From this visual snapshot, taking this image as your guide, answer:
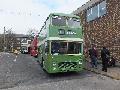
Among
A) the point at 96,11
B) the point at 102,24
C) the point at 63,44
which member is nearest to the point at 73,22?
the point at 63,44

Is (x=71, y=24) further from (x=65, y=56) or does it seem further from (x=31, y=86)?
(x=31, y=86)

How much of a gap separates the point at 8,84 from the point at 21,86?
1091 millimetres

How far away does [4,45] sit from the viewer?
335 feet

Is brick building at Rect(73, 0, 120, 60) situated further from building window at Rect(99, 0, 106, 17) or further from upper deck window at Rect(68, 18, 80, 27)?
upper deck window at Rect(68, 18, 80, 27)

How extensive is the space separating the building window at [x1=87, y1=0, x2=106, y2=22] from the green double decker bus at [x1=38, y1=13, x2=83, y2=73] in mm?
9018

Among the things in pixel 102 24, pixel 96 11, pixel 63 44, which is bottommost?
pixel 63 44

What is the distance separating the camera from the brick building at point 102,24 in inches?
989

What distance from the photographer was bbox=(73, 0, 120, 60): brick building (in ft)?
82.4

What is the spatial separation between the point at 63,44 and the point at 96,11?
12038 mm

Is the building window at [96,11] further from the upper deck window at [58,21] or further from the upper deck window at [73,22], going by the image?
the upper deck window at [58,21]

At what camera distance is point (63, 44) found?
18562 mm

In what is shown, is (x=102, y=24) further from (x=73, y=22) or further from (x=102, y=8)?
(x=73, y=22)

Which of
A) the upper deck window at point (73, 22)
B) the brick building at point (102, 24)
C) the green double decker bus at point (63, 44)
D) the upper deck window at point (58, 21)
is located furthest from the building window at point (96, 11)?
the upper deck window at point (58, 21)

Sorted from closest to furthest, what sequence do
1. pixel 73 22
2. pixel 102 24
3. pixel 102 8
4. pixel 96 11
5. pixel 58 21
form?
pixel 58 21 < pixel 73 22 < pixel 102 8 < pixel 102 24 < pixel 96 11
